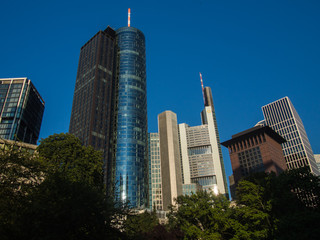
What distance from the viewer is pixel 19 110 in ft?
522

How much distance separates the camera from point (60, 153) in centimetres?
4947

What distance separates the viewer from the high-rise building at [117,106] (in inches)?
5881

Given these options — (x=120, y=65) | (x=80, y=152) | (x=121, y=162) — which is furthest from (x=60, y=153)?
(x=120, y=65)

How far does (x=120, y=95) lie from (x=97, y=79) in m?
18.1

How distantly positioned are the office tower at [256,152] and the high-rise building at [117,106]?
6282 centimetres

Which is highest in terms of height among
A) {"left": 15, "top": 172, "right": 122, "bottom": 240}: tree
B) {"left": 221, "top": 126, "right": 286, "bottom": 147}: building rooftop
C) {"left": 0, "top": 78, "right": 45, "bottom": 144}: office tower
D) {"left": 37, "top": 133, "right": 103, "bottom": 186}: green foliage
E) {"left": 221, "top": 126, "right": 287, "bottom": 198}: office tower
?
{"left": 0, "top": 78, "right": 45, "bottom": 144}: office tower

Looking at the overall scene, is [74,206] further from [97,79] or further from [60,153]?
[97,79]

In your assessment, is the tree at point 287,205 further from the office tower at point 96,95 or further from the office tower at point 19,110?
the office tower at point 19,110

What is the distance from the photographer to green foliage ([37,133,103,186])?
48.0 m

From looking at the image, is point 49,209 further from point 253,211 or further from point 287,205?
point 287,205

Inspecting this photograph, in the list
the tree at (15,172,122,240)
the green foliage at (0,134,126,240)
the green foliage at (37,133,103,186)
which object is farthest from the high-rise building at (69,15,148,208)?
the tree at (15,172,122,240)

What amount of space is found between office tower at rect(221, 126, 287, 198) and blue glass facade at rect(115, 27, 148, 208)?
206 feet

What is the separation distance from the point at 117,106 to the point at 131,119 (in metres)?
14.5

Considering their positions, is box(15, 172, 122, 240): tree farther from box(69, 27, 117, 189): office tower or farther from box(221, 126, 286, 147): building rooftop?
box(221, 126, 286, 147): building rooftop
